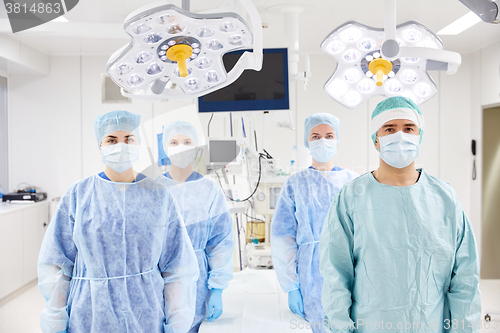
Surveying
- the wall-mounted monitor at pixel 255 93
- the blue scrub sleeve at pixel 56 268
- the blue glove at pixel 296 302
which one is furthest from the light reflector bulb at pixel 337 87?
the blue scrub sleeve at pixel 56 268

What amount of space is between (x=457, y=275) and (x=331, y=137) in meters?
0.91

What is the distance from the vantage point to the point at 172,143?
54.5 inches

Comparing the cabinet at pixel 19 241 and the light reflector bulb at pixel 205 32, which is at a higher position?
the light reflector bulb at pixel 205 32

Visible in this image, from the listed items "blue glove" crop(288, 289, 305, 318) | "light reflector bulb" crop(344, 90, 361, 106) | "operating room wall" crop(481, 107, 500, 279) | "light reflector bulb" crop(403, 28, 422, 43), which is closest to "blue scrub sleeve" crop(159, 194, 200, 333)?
"blue glove" crop(288, 289, 305, 318)

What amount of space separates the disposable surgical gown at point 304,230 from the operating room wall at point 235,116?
0.35 meters

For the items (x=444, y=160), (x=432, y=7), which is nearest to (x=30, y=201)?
(x=432, y=7)

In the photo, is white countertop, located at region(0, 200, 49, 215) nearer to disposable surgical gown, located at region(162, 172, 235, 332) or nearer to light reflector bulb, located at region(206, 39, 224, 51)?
disposable surgical gown, located at region(162, 172, 235, 332)

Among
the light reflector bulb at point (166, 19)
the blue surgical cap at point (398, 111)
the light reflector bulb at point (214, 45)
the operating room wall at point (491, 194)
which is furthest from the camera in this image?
the operating room wall at point (491, 194)

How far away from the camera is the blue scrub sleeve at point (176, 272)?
1.33m

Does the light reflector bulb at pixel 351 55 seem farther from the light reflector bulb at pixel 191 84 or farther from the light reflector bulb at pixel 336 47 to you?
the light reflector bulb at pixel 191 84

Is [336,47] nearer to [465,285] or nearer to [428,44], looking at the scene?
[428,44]

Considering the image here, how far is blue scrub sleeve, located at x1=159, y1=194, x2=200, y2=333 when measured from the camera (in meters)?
1.33

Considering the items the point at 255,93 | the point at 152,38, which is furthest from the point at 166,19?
the point at 255,93

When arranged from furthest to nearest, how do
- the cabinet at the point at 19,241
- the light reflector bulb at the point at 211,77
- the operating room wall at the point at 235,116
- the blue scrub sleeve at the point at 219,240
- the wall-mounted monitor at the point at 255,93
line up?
1. the cabinet at the point at 19,241
2. the operating room wall at the point at 235,116
3. the blue scrub sleeve at the point at 219,240
4. the wall-mounted monitor at the point at 255,93
5. the light reflector bulb at the point at 211,77
